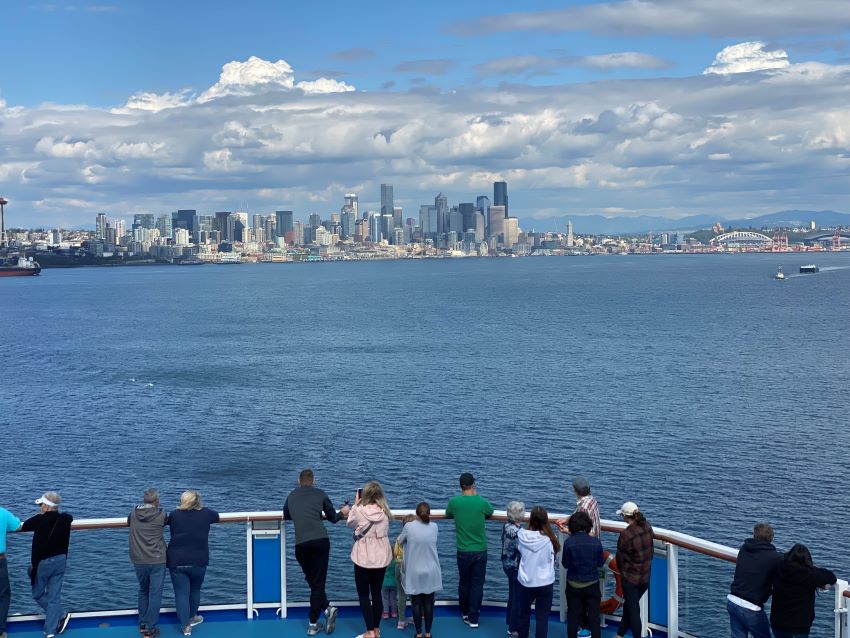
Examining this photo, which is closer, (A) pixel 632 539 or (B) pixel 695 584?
(A) pixel 632 539

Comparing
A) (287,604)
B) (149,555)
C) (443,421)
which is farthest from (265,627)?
(443,421)

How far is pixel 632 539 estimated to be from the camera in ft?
30.9

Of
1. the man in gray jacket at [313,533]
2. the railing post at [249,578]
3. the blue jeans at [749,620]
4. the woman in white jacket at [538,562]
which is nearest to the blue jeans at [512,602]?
the woman in white jacket at [538,562]

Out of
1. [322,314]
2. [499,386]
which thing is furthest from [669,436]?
[322,314]

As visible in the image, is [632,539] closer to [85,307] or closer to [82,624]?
[82,624]

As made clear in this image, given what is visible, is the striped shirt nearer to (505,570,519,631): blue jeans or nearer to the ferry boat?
the ferry boat

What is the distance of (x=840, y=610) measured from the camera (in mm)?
8430

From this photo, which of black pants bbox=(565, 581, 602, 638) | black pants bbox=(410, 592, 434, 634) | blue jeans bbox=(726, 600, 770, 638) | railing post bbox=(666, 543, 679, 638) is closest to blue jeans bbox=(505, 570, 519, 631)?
black pants bbox=(565, 581, 602, 638)

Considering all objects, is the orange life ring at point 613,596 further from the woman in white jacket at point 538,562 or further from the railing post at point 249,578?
the railing post at point 249,578

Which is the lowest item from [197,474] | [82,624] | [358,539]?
[197,474]

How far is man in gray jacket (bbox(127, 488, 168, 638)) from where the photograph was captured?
1002 cm

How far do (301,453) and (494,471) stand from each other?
9.32 metres

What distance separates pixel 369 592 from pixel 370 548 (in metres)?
0.57

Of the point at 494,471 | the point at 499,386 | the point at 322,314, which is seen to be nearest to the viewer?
the point at 494,471
